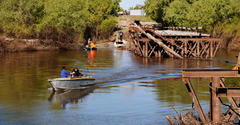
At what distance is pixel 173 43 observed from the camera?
6144 centimetres

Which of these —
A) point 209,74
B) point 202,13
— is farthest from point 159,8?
point 209,74

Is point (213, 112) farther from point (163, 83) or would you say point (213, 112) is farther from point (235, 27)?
point (235, 27)

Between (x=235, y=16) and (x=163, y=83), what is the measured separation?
5730cm

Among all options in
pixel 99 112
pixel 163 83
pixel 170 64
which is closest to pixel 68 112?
pixel 99 112

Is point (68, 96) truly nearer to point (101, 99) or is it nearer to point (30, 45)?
point (101, 99)

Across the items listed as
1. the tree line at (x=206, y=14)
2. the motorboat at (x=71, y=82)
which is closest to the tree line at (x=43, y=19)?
the tree line at (x=206, y=14)

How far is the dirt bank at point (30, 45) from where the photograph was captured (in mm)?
80938

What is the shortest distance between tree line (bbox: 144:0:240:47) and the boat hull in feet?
168

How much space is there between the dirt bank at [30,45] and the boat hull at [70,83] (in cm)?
5071

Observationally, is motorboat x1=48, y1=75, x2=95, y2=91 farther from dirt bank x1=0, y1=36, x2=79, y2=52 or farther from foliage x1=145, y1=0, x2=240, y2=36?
foliage x1=145, y1=0, x2=240, y2=36

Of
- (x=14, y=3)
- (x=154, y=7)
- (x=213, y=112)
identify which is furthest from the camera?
(x=154, y=7)

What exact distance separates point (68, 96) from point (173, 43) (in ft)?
111

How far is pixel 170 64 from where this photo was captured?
5384 cm

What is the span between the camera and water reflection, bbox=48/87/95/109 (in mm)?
28256
